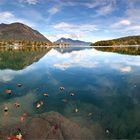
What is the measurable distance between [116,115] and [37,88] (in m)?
17.2

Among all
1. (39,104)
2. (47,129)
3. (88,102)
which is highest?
(39,104)

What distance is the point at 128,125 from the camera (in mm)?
23078

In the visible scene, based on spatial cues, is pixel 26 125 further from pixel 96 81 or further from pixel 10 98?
pixel 96 81

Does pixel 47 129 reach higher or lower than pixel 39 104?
lower

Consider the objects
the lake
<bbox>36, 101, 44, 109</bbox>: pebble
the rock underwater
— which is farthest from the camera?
<bbox>36, 101, 44, 109</bbox>: pebble

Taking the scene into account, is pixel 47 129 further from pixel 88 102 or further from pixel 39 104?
pixel 88 102

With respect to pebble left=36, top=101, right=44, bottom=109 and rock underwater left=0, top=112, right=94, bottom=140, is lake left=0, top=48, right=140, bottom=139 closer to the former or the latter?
pebble left=36, top=101, right=44, bottom=109

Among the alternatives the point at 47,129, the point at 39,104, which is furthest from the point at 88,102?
the point at 47,129

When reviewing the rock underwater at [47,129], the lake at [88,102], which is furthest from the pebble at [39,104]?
the rock underwater at [47,129]

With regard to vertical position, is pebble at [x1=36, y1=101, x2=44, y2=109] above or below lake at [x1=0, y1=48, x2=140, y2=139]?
above

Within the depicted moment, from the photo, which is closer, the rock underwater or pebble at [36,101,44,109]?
the rock underwater

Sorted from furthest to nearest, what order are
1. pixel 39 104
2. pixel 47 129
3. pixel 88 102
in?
pixel 88 102 < pixel 39 104 < pixel 47 129

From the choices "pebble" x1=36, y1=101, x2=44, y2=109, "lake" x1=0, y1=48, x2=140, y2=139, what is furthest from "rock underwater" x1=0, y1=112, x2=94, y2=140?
"pebble" x1=36, y1=101, x2=44, y2=109

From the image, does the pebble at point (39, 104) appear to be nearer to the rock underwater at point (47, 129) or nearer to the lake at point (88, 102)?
the lake at point (88, 102)
